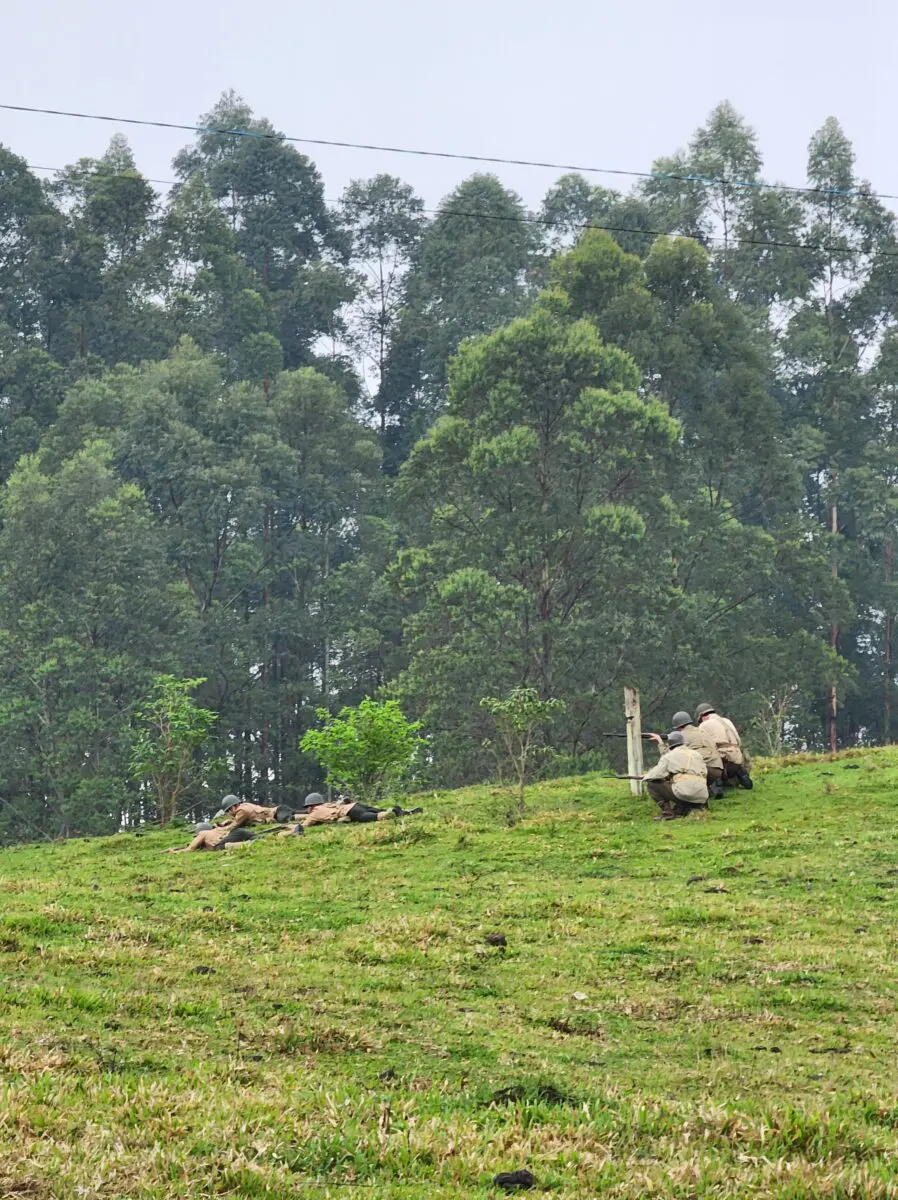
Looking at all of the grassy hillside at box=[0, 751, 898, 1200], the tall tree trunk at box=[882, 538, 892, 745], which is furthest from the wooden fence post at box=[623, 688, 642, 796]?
the tall tree trunk at box=[882, 538, 892, 745]

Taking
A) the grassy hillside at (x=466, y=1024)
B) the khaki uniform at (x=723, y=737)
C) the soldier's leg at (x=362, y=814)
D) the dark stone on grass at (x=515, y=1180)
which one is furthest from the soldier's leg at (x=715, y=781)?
the dark stone on grass at (x=515, y=1180)

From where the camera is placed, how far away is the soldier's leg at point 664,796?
69.8 ft

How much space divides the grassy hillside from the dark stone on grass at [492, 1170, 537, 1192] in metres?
0.06

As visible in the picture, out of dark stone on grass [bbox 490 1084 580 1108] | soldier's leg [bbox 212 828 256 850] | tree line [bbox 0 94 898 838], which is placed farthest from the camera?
tree line [bbox 0 94 898 838]

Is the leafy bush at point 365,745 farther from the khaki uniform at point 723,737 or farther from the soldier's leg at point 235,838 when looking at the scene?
the khaki uniform at point 723,737

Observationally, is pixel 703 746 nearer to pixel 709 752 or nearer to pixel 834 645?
pixel 709 752

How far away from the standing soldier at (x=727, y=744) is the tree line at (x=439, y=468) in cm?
1926

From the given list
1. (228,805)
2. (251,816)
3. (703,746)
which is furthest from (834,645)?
(251,816)

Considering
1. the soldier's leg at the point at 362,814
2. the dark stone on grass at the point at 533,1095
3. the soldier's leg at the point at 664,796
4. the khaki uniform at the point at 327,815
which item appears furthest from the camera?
the khaki uniform at the point at 327,815

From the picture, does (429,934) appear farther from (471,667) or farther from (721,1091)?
(471,667)

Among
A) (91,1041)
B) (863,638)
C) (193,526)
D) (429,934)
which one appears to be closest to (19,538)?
(193,526)

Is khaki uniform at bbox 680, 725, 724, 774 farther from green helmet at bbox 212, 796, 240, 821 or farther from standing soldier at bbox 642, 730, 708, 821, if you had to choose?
green helmet at bbox 212, 796, 240, 821

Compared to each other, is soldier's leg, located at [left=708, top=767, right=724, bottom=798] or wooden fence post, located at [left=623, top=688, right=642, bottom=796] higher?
wooden fence post, located at [left=623, top=688, right=642, bottom=796]

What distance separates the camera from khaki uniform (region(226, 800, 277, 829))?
80.8 feet
